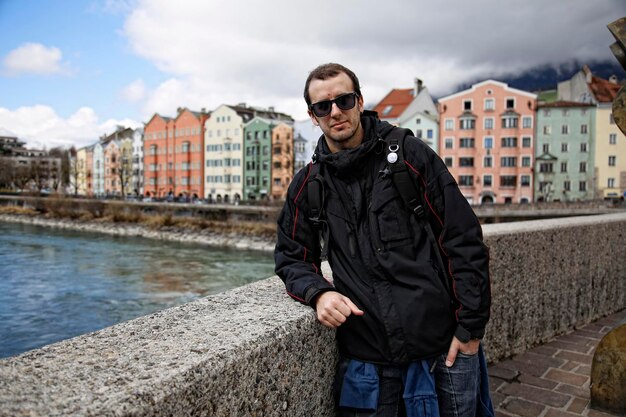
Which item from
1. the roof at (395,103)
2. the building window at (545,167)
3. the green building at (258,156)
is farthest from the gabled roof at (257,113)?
the building window at (545,167)

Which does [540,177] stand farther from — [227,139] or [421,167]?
[421,167]

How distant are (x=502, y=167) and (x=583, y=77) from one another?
13.5 meters

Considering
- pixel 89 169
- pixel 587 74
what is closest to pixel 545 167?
pixel 587 74

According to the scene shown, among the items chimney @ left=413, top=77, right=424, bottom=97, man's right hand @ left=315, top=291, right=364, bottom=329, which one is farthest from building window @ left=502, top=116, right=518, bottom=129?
man's right hand @ left=315, top=291, right=364, bottom=329

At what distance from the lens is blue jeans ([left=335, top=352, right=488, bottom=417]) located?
68.4 inches

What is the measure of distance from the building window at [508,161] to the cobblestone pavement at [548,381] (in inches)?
1977

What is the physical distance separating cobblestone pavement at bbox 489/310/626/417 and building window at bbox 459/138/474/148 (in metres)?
50.4

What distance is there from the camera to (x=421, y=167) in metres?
1.74

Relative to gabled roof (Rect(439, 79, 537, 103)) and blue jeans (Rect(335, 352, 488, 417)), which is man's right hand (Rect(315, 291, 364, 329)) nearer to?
blue jeans (Rect(335, 352, 488, 417))

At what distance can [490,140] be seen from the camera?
51781mm

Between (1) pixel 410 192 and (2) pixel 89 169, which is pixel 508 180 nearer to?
(1) pixel 410 192

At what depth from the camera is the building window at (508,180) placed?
50.8 meters

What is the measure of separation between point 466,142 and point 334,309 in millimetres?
53390

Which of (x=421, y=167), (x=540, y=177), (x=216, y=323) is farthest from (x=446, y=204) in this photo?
(x=540, y=177)
